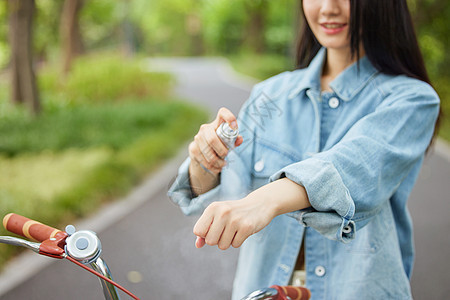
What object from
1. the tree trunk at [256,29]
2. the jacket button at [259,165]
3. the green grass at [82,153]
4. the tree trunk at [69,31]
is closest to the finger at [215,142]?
the jacket button at [259,165]

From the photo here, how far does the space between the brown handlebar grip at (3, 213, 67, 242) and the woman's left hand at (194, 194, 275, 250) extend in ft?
1.03

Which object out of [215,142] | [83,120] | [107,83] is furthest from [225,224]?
[107,83]

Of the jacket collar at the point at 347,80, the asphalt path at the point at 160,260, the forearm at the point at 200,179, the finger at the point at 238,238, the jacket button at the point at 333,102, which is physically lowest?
the asphalt path at the point at 160,260

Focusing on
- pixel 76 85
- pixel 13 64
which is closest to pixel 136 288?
pixel 13 64

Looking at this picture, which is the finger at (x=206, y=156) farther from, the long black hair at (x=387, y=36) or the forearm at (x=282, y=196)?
the long black hair at (x=387, y=36)

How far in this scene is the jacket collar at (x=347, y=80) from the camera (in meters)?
1.45

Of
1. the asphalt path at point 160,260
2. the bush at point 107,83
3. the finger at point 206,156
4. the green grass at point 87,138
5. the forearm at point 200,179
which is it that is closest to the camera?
the finger at point 206,156

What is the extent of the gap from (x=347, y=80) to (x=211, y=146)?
0.57 metres

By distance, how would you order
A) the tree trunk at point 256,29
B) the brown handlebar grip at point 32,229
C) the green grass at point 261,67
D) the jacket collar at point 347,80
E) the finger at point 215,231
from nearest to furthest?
the finger at point 215,231, the brown handlebar grip at point 32,229, the jacket collar at point 347,80, the green grass at point 261,67, the tree trunk at point 256,29

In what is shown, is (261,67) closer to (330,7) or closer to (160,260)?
(160,260)

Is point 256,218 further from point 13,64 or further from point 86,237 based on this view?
point 13,64

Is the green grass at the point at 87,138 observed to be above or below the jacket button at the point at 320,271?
below

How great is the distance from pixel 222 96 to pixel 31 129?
7.25 m

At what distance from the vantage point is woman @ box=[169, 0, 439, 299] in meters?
1.16
